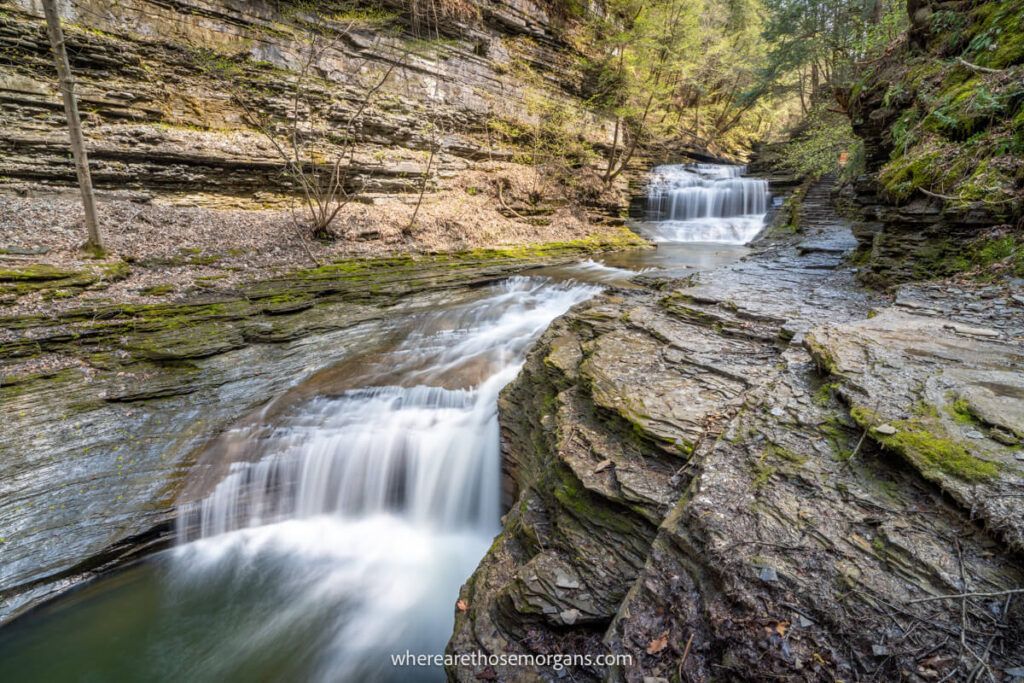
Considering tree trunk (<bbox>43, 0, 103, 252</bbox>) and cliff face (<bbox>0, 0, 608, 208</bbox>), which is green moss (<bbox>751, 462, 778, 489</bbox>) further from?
cliff face (<bbox>0, 0, 608, 208</bbox>)

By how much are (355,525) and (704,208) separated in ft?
58.4

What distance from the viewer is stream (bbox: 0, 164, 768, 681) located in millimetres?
3404

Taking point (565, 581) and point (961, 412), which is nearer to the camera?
point (961, 412)

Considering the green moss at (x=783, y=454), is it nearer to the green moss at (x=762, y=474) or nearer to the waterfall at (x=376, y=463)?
the green moss at (x=762, y=474)

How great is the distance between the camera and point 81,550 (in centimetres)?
383

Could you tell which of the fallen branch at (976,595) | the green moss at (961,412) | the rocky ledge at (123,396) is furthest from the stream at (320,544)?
the green moss at (961,412)

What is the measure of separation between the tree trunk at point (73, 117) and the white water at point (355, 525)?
5.05 metres

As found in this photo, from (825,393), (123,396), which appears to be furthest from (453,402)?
(825,393)

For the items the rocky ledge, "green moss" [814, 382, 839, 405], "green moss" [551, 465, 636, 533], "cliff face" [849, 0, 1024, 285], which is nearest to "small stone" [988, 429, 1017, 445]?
"green moss" [814, 382, 839, 405]

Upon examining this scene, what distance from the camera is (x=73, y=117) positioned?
6.50m

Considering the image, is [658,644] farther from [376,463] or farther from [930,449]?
[376,463]

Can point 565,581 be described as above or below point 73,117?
below

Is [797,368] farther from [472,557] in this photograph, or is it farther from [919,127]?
[919,127]

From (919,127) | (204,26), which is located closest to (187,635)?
(919,127)
